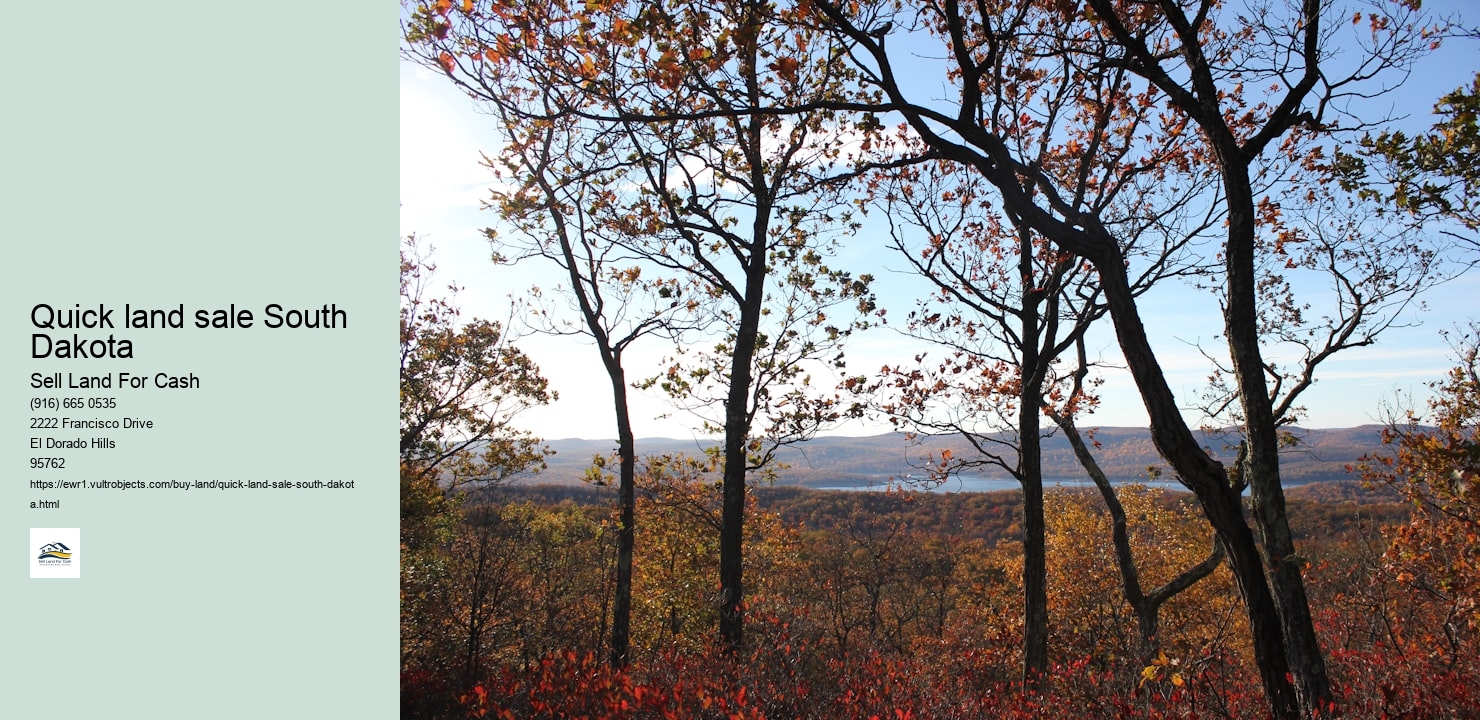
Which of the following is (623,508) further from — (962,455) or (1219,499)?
(1219,499)

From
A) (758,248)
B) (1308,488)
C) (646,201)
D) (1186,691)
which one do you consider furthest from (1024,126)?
(1308,488)

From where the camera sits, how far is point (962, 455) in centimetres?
1101

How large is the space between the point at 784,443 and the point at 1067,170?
5816 millimetres

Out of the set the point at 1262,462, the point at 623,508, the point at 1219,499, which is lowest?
the point at 623,508

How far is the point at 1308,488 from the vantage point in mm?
87562
